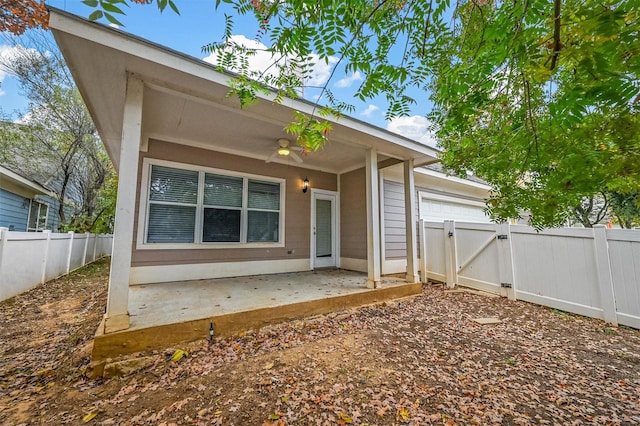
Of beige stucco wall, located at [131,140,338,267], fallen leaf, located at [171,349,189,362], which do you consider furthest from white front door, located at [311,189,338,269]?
fallen leaf, located at [171,349,189,362]

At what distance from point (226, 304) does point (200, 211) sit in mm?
2392

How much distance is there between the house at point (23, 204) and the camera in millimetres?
7545

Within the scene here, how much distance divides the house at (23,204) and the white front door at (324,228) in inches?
324

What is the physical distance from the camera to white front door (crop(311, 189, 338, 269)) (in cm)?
635

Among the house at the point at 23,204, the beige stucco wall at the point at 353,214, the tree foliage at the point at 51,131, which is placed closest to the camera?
the beige stucco wall at the point at 353,214

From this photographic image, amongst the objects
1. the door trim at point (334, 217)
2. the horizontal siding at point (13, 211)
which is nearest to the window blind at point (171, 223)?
the door trim at point (334, 217)

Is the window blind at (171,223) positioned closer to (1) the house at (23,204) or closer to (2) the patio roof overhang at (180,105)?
(2) the patio roof overhang at (180,105)

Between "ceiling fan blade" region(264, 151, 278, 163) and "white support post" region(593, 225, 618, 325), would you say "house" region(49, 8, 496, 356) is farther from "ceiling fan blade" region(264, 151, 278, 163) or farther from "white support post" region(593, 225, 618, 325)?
"white support post" region(593, 225, 618, 325)

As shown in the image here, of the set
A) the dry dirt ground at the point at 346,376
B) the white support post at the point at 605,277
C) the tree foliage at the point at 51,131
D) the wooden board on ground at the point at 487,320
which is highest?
the tree foliage at the point at 51,131

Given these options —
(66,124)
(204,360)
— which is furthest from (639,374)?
(66,124)

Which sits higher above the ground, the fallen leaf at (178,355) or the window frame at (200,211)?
the window frame at (200,211)

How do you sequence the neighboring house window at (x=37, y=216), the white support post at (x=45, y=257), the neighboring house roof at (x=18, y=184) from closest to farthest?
1. the white support post at (x=45, y=257)
2. the neighboring house roof at (x=18, y=184)
3. the neighboring house window at (x=37, y=216)

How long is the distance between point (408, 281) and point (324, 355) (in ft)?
9.55

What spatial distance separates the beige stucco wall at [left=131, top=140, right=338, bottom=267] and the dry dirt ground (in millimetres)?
1433
